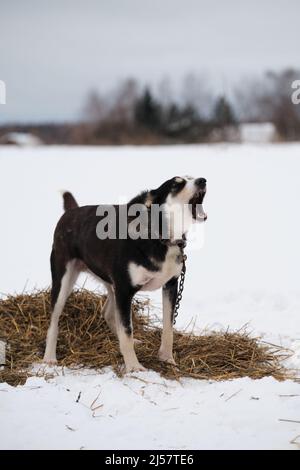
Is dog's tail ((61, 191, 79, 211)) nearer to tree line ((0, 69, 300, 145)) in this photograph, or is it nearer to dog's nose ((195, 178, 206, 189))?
dog's nose ((195, 178, 206, 189))

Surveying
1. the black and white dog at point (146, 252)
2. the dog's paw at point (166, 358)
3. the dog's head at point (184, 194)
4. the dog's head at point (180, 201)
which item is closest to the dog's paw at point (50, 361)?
the black and white dog at point (146, 252)

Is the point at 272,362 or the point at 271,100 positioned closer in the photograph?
the point at 272,362

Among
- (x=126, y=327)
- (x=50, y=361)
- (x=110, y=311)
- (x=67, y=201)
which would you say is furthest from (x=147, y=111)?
(x=126, y=327)

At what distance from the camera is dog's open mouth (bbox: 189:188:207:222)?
437 centimetres

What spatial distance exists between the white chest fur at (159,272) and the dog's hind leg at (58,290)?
740mm

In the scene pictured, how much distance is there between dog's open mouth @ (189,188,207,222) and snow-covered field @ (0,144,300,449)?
1.16 meters

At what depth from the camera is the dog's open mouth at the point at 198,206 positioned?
14.3 feet

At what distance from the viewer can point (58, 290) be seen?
496cm

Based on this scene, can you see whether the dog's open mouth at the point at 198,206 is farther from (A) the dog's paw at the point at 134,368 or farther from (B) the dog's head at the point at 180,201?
(A) the dog's paw at the point at 134,368

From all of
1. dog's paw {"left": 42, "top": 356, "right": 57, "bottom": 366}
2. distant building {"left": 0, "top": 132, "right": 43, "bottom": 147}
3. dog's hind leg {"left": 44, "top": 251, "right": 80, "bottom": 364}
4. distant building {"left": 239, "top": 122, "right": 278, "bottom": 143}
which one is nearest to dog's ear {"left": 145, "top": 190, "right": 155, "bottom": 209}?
dog's hind leg {"left": 44, "top": 251, "right": 80, "bottom": 364}
